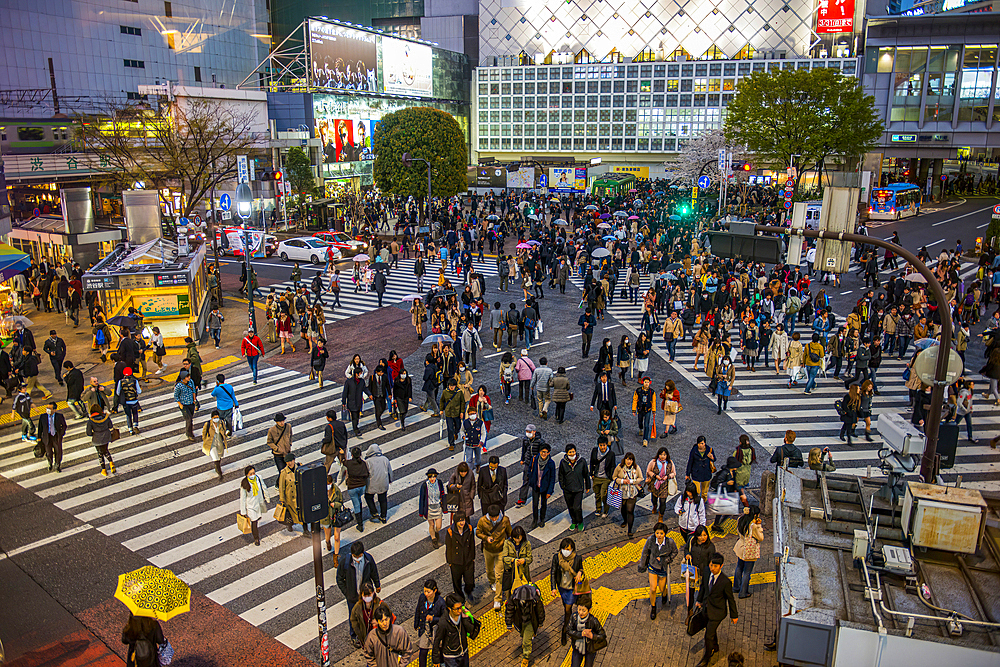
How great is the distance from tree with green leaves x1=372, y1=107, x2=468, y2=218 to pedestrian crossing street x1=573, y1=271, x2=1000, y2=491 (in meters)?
30.7

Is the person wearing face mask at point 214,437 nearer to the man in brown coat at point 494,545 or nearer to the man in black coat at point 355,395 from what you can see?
the man in black coat at point 355,395

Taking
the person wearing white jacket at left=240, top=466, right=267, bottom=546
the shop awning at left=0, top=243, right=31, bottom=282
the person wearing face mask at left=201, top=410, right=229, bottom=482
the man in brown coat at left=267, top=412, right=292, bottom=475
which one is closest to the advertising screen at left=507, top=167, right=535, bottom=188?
the shop awning at left=0, top=243, right=31, bottom=282

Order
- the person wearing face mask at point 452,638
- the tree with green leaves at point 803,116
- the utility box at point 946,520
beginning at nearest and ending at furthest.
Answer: the utility box at point 946,520
the person wearing face mask at point 452,638
the tree with green leaves at point 803,116

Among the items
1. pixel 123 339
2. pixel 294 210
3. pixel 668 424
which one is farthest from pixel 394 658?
pixel 294 210

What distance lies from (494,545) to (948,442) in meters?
6.43

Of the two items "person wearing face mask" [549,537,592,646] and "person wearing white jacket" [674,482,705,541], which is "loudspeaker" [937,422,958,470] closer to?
"person wearing white jacket" [674,482,705,541]

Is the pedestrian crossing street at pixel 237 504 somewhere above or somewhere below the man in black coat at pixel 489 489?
below

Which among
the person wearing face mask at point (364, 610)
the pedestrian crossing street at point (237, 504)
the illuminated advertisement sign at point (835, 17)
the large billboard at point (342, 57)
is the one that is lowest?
the pedestrian crossing street at point (237, 504)

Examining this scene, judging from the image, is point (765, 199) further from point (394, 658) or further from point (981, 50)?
point (394, 658)

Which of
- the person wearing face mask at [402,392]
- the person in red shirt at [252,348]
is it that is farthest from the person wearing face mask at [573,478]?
the person in red shirt at [252,348]

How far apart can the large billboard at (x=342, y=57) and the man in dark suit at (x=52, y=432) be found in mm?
50769

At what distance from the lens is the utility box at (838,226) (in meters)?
9.91

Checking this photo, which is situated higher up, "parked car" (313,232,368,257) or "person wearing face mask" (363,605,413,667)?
"parked car" (313,232,368,257)

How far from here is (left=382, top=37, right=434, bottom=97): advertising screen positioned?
A: 71.4 metres
